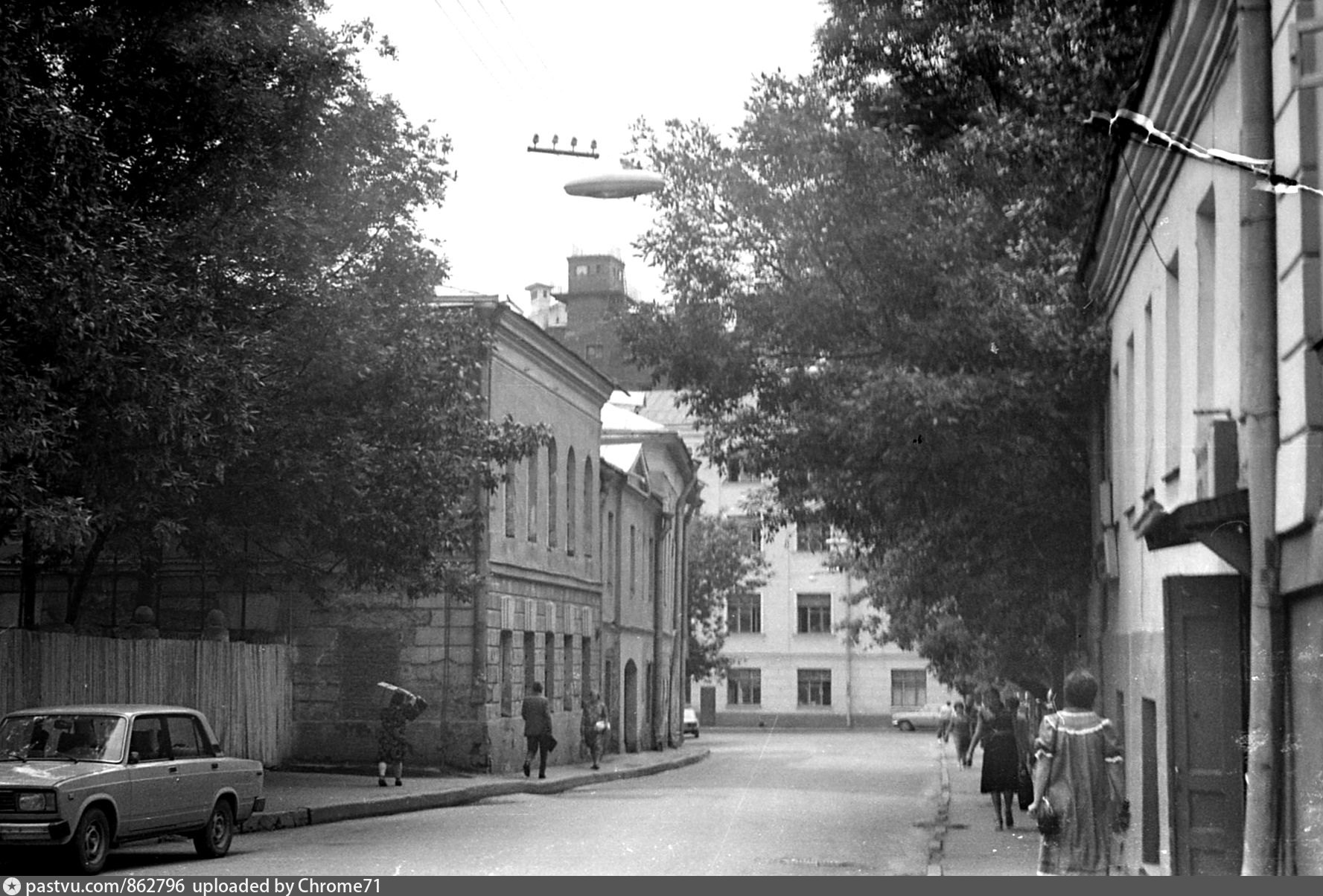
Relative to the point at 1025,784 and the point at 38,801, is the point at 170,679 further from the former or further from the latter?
the point at 1025,784

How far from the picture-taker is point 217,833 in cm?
1591

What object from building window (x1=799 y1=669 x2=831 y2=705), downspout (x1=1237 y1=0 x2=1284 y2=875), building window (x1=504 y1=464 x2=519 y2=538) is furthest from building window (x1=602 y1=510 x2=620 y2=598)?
building window (x1=799 y1=669 x2=831 y2=705)

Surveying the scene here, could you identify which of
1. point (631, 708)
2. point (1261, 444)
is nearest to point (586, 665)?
point (631, 708)

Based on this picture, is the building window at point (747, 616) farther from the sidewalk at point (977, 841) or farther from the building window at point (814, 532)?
the building window at point (814, 532)

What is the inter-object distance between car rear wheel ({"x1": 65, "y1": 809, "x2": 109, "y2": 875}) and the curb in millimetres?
6453

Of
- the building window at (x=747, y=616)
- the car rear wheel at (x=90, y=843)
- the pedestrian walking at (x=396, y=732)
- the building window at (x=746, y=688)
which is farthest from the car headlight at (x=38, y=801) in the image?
the building window at (x=746, y=688)

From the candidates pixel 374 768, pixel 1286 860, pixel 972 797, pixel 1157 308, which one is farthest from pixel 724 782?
pixel 1286 860

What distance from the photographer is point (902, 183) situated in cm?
2086

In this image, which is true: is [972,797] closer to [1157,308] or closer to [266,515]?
[266,515]

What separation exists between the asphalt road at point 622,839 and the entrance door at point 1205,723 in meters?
3.48

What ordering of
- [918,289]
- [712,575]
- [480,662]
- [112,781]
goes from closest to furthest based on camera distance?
[112,781]
[918,289]
[480,662]
[712,575]

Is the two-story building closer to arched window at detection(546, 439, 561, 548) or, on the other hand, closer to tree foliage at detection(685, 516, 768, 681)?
arched window at detection(546, 439, 561, 548)

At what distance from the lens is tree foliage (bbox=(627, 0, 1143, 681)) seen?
60.2 ft

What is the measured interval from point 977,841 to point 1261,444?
1240 centimetres
